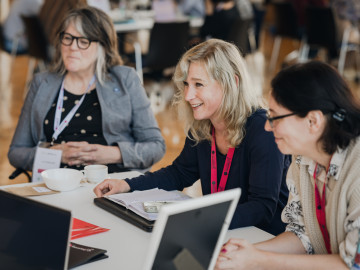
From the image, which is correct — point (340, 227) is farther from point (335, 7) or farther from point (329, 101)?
point (335, 7)

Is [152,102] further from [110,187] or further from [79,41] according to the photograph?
[110,187]

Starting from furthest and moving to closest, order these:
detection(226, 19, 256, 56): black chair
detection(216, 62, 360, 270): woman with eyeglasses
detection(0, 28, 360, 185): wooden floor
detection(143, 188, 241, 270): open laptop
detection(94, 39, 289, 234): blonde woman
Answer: detection(226, 19, 256, 56): black chair < detection(0, 28, 360, 185): wooden floor < detection(94, 39, 289, 234): blonde woman < detection(216, 62, 360, 270): woman with eyeglasses < detection(143, 188, 241, 270): open laptop

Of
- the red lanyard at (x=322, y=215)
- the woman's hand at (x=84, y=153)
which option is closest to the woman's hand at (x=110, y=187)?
the woman's hand at (x=84, y=153)

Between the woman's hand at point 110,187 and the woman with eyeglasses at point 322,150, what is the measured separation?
0.72 m

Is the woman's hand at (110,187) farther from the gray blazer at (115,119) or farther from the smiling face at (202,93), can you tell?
the gray blazer at (115,119)

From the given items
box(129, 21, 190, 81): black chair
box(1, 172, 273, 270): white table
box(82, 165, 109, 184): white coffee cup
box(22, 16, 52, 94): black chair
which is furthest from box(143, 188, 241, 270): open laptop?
box(22, 16, 52, 94): black chair

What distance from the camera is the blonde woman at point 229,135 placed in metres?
2.08

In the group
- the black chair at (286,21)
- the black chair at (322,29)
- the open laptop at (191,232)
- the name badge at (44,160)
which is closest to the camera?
the open laptop at (191,232)

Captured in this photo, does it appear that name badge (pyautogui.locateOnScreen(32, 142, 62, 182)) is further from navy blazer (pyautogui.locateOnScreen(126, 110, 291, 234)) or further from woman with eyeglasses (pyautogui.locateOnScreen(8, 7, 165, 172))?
navy blazer (pyautogui.locateOnScreen(126, 110, 291, 234))

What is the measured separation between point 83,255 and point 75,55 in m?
1.52

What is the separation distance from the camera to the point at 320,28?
7.47m

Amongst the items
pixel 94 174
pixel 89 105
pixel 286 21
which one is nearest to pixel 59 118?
pixel 89 105

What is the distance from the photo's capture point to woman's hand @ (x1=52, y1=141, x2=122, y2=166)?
2.83m

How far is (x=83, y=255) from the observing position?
1.64m
